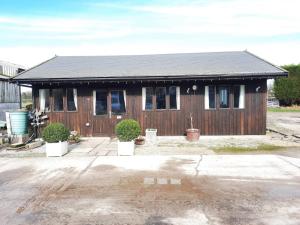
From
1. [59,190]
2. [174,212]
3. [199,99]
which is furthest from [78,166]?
[199,99]

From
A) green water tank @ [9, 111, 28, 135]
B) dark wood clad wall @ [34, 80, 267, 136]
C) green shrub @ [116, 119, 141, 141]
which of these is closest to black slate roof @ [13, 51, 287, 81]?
dark wood clad wall @ [34, 80, 267, 136]

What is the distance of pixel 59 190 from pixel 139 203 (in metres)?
2.04

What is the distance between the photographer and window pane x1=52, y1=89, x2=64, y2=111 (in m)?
14.4

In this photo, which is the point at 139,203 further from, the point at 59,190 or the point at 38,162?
the point at 38,162

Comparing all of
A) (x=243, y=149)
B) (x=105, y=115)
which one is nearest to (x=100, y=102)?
(x=105, y=115)

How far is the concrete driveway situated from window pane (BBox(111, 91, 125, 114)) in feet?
15.8

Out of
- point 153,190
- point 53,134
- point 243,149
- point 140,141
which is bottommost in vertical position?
point 153,190

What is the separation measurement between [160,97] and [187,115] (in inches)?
60.3

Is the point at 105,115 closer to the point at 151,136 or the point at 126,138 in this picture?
the point at 151,136

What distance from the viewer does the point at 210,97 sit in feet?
45.7

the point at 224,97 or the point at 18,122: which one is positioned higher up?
→ the point at 224,97

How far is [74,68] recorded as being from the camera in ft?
49.3

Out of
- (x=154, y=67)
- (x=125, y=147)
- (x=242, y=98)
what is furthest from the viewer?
(x=154, y=67)

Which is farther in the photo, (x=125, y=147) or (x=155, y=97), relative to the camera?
(x=155, y=97)
